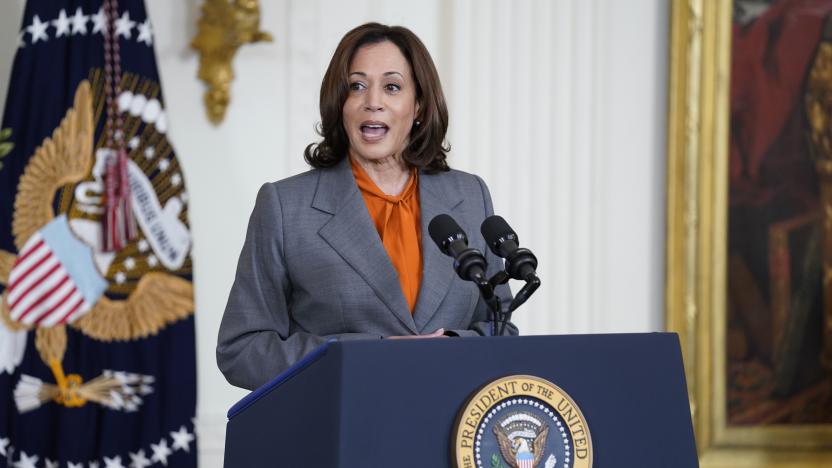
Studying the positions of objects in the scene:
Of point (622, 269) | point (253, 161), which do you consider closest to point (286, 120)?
point (253, 161)

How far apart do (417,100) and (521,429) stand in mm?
1292

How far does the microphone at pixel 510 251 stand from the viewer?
195 cm

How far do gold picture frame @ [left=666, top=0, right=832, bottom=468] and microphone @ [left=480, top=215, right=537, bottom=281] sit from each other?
314 cm

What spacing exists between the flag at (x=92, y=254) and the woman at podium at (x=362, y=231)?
67.4 inches

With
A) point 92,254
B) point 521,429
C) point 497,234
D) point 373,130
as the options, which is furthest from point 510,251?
point 92,254

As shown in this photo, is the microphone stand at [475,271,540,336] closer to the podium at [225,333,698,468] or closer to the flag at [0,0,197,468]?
the podium at [225,333,698,468]

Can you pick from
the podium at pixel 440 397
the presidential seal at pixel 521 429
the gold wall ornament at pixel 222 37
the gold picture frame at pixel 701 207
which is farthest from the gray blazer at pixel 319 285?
the gold picture frame at pixel 701 207

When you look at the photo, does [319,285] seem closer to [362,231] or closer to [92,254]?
[362,231]

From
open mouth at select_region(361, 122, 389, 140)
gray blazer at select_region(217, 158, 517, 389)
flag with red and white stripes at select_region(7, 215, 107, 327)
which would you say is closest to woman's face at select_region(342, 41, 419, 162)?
open mouth at select_region(361, 122, 389, 140)

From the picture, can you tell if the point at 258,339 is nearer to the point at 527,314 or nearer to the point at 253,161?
the point at 253,161

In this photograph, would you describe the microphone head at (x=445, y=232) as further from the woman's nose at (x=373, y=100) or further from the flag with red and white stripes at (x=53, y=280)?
the flag with red and white stripes at (x=53, y=280)

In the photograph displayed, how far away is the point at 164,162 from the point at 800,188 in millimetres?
2918

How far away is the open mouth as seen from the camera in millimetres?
2676

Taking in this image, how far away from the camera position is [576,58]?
16.6 ft
